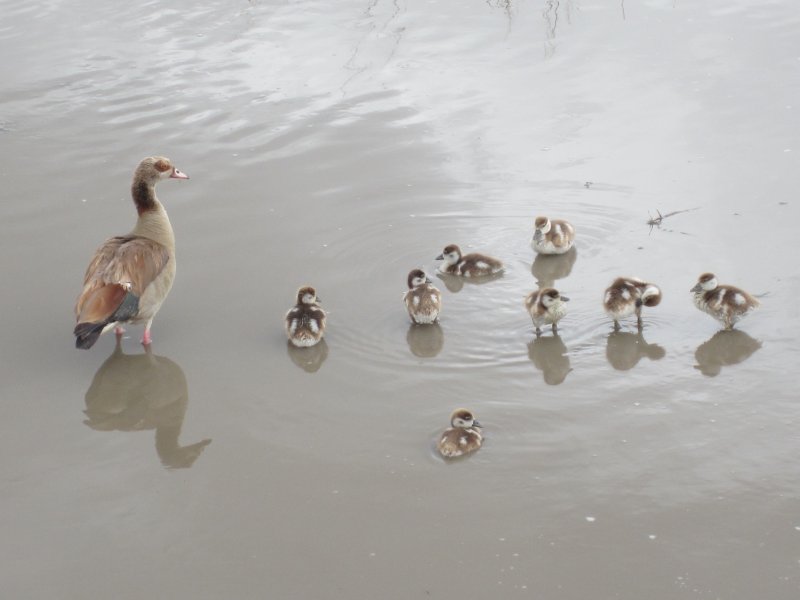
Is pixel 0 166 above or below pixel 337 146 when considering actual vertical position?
below

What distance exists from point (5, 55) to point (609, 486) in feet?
30.4

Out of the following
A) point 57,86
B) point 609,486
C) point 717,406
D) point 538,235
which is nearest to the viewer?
point 609,486

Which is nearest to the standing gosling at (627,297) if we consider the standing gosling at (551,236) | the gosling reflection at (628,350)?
the gosling reflection at (628,350)

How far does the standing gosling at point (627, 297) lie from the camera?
700 centimetres

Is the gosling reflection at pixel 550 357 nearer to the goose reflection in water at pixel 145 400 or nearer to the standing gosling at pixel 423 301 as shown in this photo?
the standing gosling at pixel 423 301

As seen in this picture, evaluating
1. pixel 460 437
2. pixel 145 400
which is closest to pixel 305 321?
pixel 145 400

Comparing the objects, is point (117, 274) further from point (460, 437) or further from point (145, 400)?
point (460, 437)

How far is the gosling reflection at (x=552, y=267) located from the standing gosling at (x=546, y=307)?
0.77 meters

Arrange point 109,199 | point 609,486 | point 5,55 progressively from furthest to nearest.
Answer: point 5,55 < point 109,199 < point 609,486

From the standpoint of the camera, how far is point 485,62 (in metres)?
11.5

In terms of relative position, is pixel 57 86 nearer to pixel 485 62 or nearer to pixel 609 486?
pixel 485 62

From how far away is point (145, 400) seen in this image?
672cm

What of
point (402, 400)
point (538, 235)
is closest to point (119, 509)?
point (402, 400)

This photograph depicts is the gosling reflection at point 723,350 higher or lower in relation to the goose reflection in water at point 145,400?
higher
